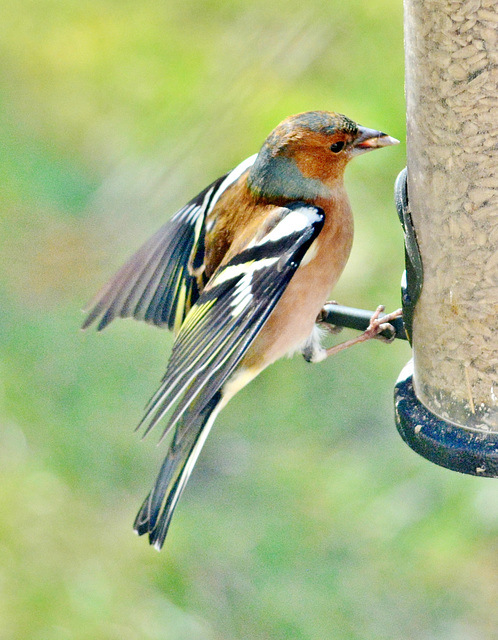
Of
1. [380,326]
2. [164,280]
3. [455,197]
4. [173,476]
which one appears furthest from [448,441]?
[164,280]

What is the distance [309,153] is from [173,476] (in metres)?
1.06

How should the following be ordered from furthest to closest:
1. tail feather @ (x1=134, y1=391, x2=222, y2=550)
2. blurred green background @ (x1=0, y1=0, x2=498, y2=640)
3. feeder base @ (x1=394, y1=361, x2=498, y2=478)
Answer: blurred green background @ (x1=0, y1=0, x2=498, y2=640) < tail feather @ (x1=134, y1=391, x2=222, y2=550) < feeder base @ (x1=394, y1=361, x2=498, y2=478)

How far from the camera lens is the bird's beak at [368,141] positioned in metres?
3.07

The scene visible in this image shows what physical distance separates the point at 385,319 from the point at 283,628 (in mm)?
1515

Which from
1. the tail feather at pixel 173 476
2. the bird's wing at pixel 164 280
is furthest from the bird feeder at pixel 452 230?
the bird's wing at pixel 164 280

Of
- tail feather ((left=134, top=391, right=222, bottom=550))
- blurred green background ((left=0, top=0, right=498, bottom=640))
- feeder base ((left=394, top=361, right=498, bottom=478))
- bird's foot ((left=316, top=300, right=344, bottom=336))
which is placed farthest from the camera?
blurred green background ((left=0, top=0, right=498, bottom=640))

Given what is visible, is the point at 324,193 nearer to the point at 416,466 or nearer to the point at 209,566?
the point at 416,466

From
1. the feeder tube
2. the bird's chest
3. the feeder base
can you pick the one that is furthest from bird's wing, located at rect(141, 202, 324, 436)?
the feeder base

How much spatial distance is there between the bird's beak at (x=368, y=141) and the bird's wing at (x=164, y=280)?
410 mm

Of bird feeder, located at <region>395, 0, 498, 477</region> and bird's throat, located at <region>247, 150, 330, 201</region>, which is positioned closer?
bird feeder, located at <region>395, 0, 498, 477</region>

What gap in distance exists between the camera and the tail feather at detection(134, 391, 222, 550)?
3047 mm

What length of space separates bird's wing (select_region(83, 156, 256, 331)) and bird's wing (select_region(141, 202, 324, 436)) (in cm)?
24

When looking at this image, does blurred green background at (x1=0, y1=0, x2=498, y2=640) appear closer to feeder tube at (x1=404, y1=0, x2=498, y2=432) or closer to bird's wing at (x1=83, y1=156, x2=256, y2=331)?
bird's wing at (x1=83, y1=156, x2=256, y2=331)

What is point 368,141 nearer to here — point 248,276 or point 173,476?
point 248,276
